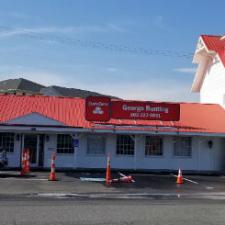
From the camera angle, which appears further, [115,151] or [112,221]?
[115,151]

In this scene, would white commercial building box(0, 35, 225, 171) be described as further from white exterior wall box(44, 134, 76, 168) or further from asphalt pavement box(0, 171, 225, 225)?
asphalt pavement box(0, 171, 225, 225)

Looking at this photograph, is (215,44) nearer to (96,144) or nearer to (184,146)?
(184,146)

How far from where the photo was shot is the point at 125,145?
34000 millimetres

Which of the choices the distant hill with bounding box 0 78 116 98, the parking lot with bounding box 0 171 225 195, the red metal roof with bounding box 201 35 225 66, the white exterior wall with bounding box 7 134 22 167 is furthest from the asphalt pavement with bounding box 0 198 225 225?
the distant hill with bounding box 0 78 116 98

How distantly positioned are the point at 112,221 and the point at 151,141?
2246 centimetres

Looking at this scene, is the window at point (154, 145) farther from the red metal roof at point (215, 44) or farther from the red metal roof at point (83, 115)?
the red metal roof at point (215, 44)

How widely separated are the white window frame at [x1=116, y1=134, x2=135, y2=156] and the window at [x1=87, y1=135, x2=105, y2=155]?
912 millimetres

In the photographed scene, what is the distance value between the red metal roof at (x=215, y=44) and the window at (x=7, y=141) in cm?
1543

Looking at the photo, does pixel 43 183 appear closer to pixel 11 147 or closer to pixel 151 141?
pixel 11 147

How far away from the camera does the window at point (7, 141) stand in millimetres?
32594

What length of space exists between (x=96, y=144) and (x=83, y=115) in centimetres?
214

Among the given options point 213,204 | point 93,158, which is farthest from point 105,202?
point 93,158

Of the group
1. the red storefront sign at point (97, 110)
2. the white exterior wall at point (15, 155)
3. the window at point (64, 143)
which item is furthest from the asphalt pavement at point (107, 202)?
the red storefront sign at point (97, 110)

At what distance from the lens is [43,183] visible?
22.2 meters
